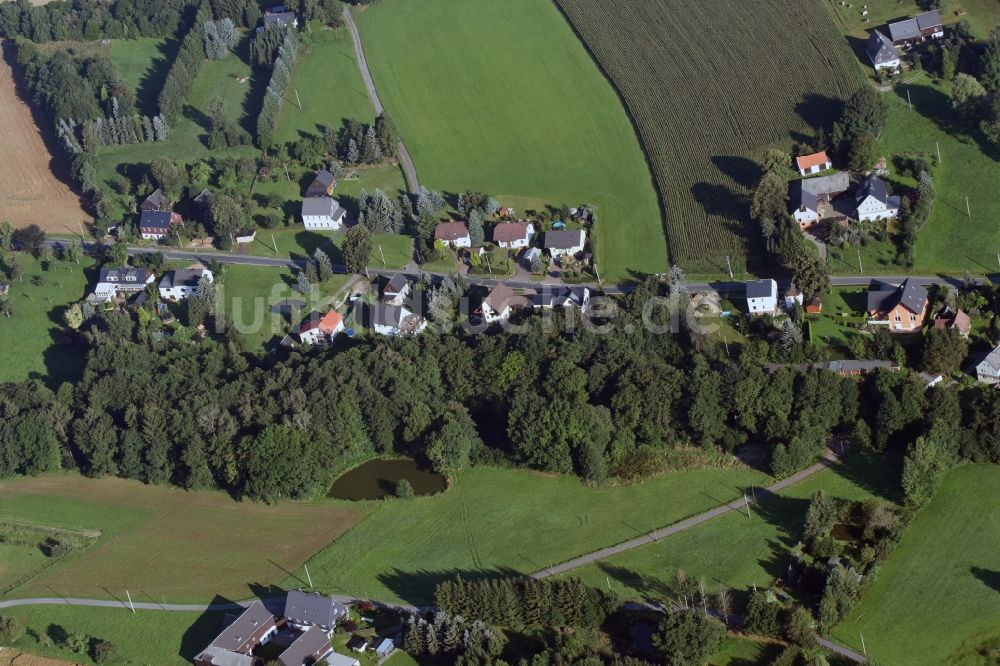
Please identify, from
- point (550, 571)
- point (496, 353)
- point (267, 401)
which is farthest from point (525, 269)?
point (550, 571)

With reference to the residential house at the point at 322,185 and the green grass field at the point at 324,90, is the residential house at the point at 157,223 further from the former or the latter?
the green grass field at the point at 324,90

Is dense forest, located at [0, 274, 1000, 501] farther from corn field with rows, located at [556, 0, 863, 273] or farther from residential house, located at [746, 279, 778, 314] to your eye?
corn field with rows, located at [556, 0, 863, 273]

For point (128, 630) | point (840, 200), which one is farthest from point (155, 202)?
point (840, 200)

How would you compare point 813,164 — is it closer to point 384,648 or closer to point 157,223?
point 384,648

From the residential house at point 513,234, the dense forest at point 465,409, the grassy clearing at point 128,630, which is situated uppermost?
the residential house at point 513,234

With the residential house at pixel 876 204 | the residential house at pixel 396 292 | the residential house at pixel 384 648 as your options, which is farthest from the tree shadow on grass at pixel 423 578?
the residential house at pixel 876 204

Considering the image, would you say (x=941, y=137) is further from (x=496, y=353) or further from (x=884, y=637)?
(x=884, y=637)

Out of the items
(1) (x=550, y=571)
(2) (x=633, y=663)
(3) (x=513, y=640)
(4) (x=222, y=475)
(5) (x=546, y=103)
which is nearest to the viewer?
(2) (x=633, y=663)
